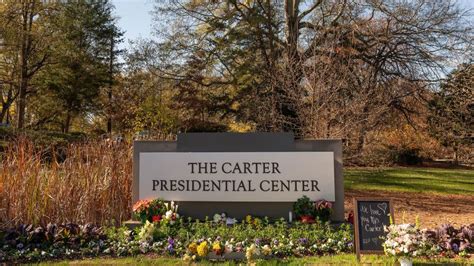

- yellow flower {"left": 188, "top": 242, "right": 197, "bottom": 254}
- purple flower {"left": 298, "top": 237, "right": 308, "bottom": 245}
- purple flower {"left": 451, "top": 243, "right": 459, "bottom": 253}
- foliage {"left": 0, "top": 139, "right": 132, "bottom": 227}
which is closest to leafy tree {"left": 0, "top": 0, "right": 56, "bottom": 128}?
foliage {"left": 0, "top": 139, "right": 132, "bottom": 227}

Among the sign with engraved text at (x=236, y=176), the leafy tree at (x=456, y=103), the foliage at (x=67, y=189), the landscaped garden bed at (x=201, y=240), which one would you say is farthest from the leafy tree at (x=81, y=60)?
the landscaped garden bed at (x=201, y=240)

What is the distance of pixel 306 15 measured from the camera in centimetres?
2208

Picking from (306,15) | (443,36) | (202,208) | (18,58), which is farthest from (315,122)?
(18,58)

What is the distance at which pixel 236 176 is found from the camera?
738cm

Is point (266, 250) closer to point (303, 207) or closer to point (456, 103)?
point (303, 207)

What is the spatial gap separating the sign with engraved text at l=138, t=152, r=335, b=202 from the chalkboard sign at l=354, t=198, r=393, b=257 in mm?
1452

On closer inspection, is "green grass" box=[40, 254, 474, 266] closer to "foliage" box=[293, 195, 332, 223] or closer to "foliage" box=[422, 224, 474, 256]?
"foliage" box=[422, 224, 474, 256]

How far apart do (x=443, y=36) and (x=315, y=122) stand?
906 cm

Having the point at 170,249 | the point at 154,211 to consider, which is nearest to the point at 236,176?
the point at 154,211

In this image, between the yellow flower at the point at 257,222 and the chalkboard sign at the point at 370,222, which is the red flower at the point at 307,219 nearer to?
the yellow flower at the point at 257,222

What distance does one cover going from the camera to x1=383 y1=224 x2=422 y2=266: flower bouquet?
5.02 metres

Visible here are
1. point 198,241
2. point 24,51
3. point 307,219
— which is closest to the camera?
point 198,241

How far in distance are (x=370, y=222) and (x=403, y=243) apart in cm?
65

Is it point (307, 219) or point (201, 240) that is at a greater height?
point (307, 219)
